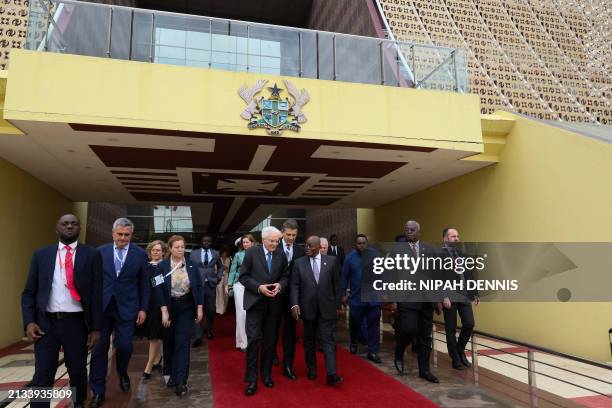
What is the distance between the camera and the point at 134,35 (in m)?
6.68

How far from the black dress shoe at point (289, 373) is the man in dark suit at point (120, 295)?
1753 mm

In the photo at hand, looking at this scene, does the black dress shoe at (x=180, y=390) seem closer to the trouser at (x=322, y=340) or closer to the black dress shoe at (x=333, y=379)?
the trouser at (x=322, y=340)

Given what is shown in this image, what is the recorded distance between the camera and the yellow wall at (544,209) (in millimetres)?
6332

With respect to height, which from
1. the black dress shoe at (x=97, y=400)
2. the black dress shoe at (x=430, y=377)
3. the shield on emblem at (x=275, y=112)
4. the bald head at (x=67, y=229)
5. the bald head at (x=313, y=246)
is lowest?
the black dress shoe at (x=430, y=377)

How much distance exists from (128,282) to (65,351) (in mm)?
847

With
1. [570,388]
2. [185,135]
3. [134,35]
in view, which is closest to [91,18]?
[134,35]

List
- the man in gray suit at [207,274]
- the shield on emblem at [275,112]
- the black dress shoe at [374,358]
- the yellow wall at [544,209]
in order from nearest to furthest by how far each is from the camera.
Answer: the black dress shoe at [374,358] → the yellow wall at [544,209] → the shield on emblem at [275,112] → the man in gray suit at [207,274]

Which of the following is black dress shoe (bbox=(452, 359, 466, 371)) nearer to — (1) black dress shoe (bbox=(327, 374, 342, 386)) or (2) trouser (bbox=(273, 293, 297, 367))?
(1) black dress shoe (bbox=(327, 374, 342, 386))

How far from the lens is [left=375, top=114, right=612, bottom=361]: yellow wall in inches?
249

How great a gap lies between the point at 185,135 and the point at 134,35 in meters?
1.78

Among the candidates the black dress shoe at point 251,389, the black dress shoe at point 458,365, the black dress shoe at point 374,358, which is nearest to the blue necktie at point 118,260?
the black dress shoe at point 251,389

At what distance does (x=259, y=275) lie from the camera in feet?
14.4

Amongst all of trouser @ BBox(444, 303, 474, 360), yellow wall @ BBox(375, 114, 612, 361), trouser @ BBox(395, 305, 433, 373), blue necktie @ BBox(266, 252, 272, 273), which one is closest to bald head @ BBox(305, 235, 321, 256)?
blue necktie @ BBox(266, 252, 272, 273)

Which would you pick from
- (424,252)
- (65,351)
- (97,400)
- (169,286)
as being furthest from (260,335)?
(424,252)
